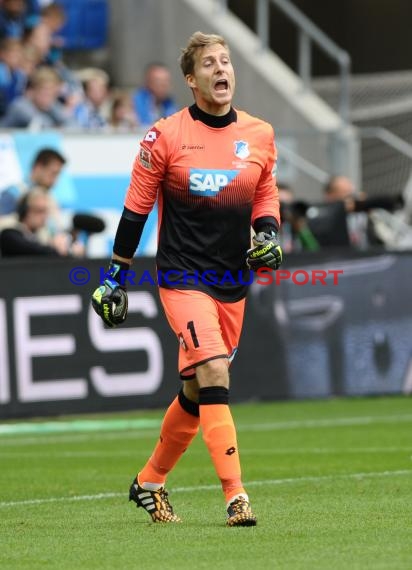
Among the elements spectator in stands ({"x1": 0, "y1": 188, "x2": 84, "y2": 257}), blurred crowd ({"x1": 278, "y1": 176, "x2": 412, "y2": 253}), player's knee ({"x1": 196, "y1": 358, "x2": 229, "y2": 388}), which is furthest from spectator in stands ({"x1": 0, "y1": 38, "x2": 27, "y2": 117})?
player's knee ({"x1": 196, "y1": 358, "x2": 229, "y2": 388})

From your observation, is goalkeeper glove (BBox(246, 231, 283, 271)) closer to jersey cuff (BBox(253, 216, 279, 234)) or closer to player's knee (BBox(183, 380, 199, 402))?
jersey cuff (BBox(253, 216, 279, 234))

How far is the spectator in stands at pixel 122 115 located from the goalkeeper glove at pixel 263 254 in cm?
1087

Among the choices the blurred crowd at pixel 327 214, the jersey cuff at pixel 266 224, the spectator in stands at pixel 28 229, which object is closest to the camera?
the jersey cuff at pixel 266 224

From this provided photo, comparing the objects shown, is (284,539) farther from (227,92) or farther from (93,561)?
(227,92)

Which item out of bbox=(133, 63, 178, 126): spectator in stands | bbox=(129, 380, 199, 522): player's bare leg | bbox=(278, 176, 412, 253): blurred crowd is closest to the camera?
bbox=(129, 380, 199, 522): player's bare leg

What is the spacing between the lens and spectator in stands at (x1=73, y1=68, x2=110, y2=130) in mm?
18781

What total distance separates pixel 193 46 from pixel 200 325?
1.47 m

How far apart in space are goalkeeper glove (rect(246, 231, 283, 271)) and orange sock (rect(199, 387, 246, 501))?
2.27ft

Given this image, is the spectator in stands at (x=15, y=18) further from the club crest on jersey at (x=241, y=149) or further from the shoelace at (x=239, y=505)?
the shoelace at (x=239, y=505)

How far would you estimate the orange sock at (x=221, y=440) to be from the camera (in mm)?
7332

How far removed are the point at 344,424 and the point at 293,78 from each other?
947cm

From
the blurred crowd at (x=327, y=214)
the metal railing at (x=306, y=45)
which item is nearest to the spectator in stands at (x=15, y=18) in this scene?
the metal railing at (x=306, y=45)

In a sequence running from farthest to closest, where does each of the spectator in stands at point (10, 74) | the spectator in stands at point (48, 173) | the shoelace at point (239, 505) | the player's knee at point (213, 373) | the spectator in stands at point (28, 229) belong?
the spectator in stands at point (10, 74) < the spectator in stands at point (48, 173) < the spectator in stands at point (28, 229) < the player's knee at point (213, 373) < the shoelace at point (239, 505)

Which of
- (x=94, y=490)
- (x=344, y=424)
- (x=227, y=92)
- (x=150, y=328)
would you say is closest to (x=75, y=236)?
(x=150, y=328)
